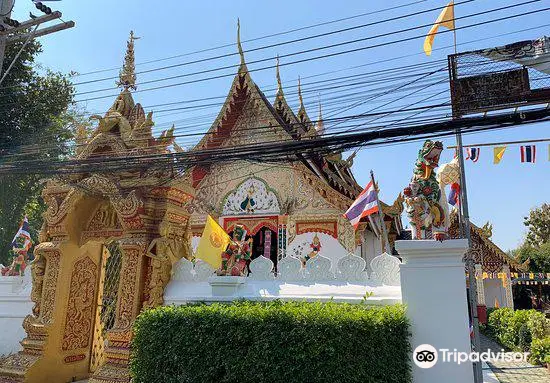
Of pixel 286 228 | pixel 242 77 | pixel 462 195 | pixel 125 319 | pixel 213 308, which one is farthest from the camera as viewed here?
pixel 242 77

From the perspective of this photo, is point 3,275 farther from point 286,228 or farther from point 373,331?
point 373,331

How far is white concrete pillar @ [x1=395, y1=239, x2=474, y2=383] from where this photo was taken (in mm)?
4129

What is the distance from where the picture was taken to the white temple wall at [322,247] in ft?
37.5

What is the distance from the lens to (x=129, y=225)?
20.6 ft

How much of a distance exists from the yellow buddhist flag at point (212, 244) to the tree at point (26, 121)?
381 inches

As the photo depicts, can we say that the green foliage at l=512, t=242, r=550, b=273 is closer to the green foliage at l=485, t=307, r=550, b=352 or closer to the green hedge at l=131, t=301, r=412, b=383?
the green foliage at l=485, t=307, r=550, b=352

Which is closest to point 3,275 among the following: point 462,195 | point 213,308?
point 213,308

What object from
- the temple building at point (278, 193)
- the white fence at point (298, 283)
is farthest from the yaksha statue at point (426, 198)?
the temple building at point (278, 193)

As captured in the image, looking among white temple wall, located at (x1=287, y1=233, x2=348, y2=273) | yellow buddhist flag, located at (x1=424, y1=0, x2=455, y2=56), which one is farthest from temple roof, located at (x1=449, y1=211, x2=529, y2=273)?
yellow buddhist flag, located at (x1=424, y1=0, x2=455, y2=56)

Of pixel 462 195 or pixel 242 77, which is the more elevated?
pixel 242 77

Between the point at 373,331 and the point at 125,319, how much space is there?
3.76 metres

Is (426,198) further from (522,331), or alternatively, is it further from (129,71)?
(522,331)

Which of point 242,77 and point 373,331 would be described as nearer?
point 373,331

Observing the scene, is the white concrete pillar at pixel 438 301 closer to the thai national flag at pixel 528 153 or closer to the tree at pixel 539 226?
the thai national flag at pixel 528 153
